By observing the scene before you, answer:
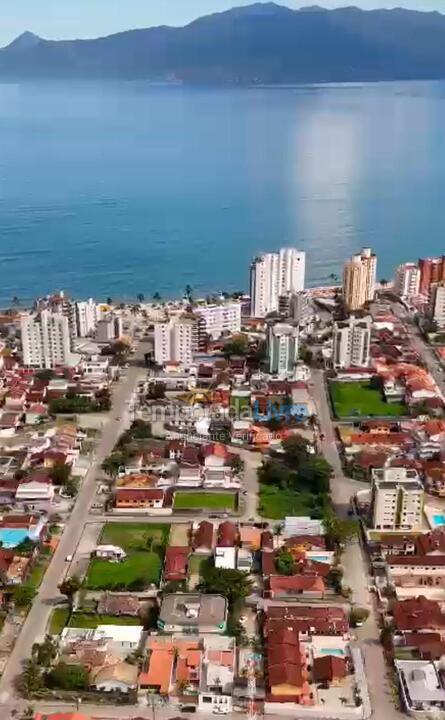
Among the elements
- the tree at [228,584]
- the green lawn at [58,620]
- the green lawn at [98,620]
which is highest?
the tree at [228,584]

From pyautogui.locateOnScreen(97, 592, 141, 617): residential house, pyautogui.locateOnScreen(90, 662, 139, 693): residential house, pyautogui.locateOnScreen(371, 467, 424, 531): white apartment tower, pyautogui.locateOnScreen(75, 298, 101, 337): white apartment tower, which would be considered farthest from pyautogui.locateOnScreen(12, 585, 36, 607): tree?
pyautogui.locateOnScreen(75, 298, 101, 337): white apartment tower

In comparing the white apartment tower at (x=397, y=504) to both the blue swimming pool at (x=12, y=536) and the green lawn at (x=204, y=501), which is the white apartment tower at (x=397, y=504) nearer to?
the green lawn at (x=204, y=501)

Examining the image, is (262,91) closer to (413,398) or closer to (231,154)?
(231,154)

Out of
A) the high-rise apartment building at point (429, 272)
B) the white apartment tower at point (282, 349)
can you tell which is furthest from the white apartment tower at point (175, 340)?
the high-rise apartment building at point (429, 272)

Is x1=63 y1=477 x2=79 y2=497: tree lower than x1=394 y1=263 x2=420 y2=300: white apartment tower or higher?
lower

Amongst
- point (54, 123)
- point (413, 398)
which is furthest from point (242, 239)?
point (54, 123)

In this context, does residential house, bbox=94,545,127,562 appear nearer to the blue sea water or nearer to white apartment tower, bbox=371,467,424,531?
white apartment tower, bbox=371,467,424,531
